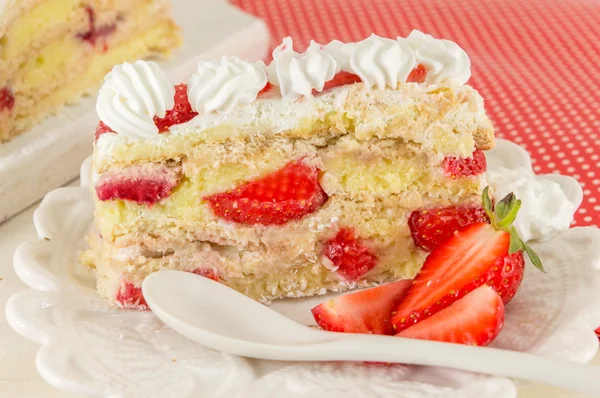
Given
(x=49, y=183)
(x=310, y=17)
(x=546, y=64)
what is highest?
(x=49, y=183)

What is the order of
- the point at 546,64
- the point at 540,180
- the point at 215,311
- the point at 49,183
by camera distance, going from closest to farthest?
the point at 215,311 → the point at 540,180 → the point at 49,183 → the point at 546,64

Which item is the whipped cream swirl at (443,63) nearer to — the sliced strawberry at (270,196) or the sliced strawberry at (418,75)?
the sliced strawberry at (418,75)

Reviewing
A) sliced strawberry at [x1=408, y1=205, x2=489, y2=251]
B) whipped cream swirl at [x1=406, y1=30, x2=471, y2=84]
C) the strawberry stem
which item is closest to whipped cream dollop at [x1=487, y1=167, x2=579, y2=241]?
sliced strawberry at [x1=408, y1=205, x2=489, y2=251]

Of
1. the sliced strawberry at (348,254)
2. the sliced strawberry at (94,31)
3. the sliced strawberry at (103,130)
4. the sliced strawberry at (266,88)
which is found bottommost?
the sliced strawberry at (348,254)

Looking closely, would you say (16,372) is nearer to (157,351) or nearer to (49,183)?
(157,351)

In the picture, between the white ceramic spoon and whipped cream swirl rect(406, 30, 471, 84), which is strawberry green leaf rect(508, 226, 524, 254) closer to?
the white ceramic spoon

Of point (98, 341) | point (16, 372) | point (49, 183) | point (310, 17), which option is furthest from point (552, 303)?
point (310, 17)

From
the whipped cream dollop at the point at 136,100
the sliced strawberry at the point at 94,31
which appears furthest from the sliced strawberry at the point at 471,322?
the sliced strawberry at the point at 94,31
